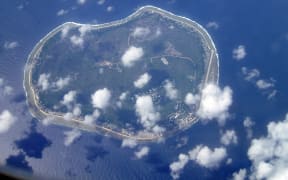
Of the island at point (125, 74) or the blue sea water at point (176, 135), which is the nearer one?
the blue sea water at point (176, 135)

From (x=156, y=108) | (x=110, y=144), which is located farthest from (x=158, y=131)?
(x=110, y=144)

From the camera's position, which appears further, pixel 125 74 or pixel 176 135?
pixel 125 74

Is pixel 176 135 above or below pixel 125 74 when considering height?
below

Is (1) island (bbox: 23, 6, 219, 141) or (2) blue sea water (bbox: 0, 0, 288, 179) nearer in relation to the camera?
(2) blue sea water (bbox: 0, 0, 288, 179)

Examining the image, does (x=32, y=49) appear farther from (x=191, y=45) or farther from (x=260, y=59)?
(x=260, y=59)
